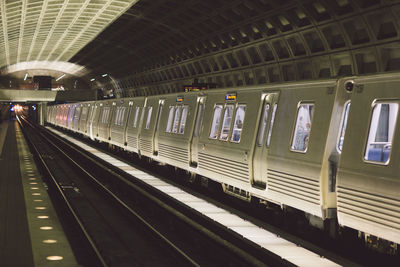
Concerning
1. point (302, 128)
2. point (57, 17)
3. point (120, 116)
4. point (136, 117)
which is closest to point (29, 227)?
point (302, 128)

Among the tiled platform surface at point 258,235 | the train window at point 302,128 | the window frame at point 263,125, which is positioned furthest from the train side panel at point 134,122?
the train window at point 302,128

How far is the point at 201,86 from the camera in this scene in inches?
747

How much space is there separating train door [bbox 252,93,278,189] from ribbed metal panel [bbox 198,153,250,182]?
1.18ft

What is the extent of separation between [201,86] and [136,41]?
2742 cm

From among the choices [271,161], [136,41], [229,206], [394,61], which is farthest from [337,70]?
[136,41]

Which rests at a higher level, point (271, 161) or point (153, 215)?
point (271, 161)

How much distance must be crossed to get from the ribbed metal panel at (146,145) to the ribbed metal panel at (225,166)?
5931 millimetres

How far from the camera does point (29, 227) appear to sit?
11.5m

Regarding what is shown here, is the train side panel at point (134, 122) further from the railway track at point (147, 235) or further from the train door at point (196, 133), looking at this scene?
the train door at point (196, 133)

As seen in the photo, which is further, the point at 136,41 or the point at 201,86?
the point at 136,41

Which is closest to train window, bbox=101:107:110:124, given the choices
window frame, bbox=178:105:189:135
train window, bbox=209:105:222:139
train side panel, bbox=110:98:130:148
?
train side panel, bbox=110:98:130:148

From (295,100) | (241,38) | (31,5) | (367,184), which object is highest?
(31,5)

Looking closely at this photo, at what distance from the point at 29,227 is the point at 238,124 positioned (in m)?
5.14

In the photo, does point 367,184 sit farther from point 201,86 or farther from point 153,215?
point 201,86
